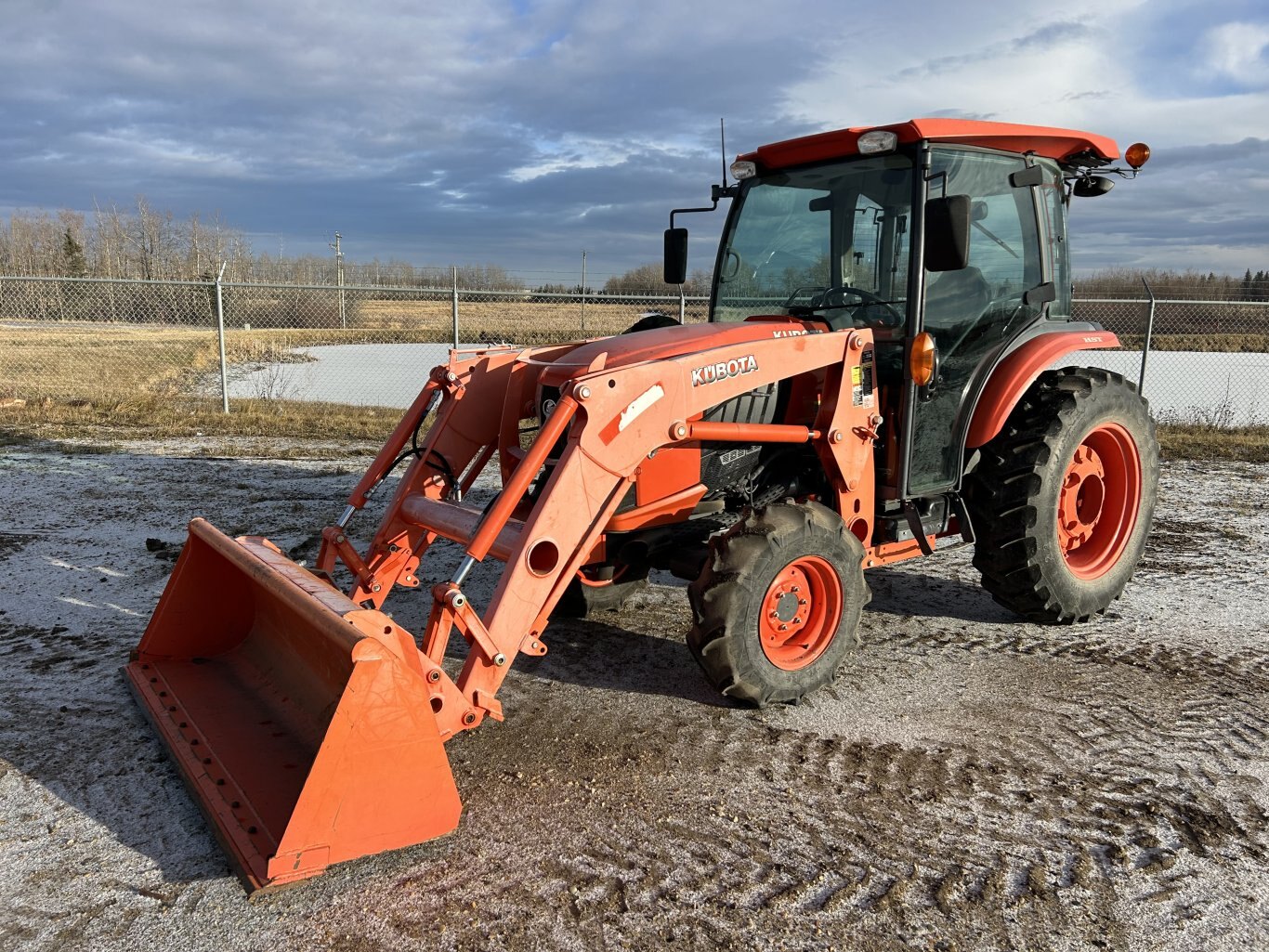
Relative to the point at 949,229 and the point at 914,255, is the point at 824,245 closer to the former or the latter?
the point at 914,255

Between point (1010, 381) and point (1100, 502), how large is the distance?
121 cm

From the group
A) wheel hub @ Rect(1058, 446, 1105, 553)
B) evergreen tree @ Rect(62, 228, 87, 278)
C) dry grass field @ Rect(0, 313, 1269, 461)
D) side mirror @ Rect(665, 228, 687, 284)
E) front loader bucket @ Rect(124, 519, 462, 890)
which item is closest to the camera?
front loader bucket @ Rect(124, 519, 462, 890)

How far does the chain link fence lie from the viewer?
13.1 metres

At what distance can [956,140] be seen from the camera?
4402mm

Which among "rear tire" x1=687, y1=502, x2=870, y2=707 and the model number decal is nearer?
"rear tire" x1=687, y1=502, x2=870, y2=707

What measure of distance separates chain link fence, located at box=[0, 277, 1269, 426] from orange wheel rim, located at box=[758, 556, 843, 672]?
26.2 ft

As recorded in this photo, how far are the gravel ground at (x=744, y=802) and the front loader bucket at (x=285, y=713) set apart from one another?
0.42 ft

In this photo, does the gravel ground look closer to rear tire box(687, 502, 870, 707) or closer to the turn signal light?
rear tire box(687, 502, 870, 707)

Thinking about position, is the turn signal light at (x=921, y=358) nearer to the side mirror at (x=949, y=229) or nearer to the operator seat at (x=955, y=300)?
the operator seat at (x=955, y=300)

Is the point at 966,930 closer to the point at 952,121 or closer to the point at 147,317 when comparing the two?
the point at 952,121

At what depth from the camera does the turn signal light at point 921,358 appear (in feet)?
14.1

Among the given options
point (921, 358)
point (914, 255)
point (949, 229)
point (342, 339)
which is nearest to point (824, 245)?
point (914, 255)

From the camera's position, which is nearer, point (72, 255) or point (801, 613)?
point (801, 613)

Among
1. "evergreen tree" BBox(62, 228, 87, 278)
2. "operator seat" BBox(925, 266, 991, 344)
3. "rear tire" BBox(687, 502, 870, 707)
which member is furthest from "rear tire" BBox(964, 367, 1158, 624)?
"evergreen tree" BBox(62, 228, 87, 278)
